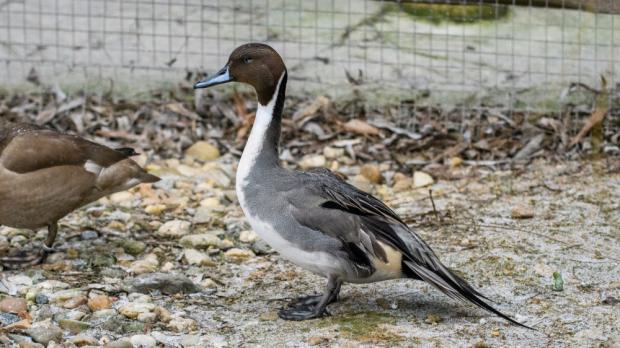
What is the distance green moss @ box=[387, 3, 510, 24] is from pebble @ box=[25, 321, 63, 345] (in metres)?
4.47

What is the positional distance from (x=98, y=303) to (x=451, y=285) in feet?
5.10

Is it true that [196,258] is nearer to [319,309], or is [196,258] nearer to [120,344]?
[319,309]

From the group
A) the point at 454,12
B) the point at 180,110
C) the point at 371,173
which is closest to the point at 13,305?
the point at 371,173

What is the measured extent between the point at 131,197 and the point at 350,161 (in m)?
1.53

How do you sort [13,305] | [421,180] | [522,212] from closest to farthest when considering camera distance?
1. [13,305]
2. [522,212]
3. [421,180]

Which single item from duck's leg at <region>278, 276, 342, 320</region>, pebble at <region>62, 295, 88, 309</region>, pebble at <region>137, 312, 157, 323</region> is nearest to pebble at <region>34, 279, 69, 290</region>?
pebble at <region>62, 295, 88, 309</region>

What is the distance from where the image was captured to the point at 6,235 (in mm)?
6105

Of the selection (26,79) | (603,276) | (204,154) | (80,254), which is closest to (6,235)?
(80,254)

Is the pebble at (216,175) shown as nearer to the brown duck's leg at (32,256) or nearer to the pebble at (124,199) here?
the pebble at (124,199)

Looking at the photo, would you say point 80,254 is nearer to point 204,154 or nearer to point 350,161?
point 204,154

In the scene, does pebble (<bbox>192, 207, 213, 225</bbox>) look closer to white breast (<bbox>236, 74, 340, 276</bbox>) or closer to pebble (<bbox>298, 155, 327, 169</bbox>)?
pebble (<bbox>298, 155, 327, 169</bbox>)

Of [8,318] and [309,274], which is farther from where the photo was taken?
[309,274]

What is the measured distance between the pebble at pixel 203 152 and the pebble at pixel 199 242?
1.42m

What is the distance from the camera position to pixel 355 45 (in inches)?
323
